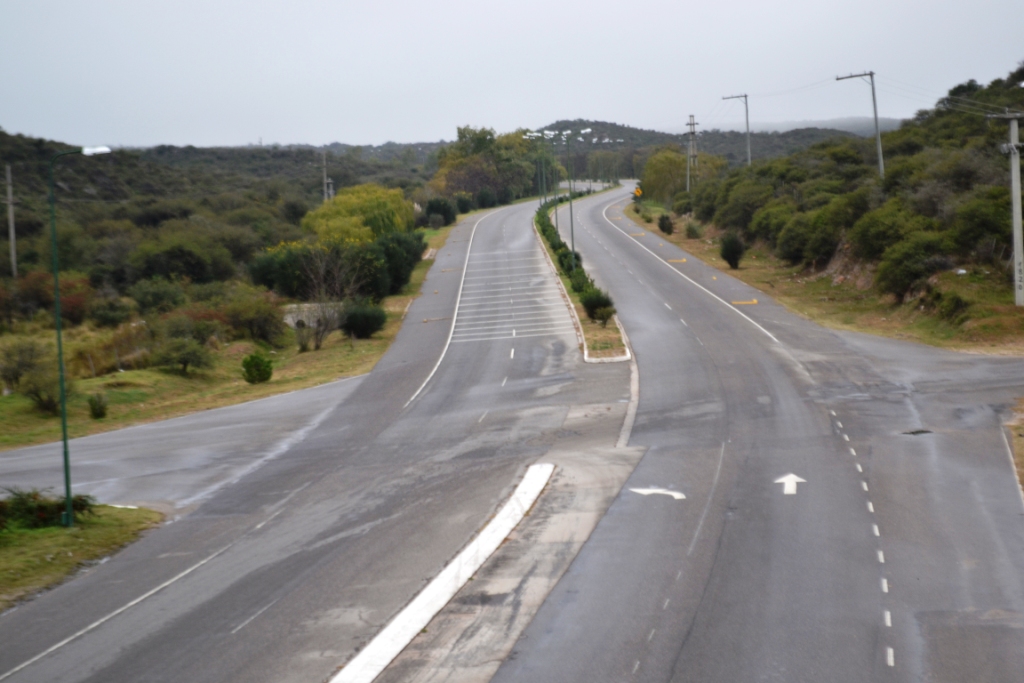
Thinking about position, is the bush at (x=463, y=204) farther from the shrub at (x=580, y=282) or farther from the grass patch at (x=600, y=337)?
the grass patch at (x=600, y=337)

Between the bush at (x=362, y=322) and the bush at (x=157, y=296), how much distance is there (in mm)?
17998

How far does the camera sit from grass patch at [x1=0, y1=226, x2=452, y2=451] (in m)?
30.5

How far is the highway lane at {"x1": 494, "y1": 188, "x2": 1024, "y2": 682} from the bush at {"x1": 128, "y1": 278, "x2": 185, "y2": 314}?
3846 centimetres

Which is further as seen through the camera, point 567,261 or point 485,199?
point 485,199

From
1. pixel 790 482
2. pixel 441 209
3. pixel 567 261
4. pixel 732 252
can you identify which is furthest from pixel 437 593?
pixel 441 209

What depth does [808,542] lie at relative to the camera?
1409cm

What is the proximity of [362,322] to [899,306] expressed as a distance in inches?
1005

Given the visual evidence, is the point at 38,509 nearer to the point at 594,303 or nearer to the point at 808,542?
the point at 808,542

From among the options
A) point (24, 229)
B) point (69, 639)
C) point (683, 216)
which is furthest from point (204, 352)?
point (683, 216)

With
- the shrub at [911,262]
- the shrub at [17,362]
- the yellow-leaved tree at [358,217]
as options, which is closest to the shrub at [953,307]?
the shrub at [911,262]

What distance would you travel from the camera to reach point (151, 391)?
118 ft

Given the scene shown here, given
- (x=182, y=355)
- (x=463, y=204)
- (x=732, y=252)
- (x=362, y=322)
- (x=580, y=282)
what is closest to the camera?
(x=182, y=355)

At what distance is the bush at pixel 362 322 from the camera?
144 ft

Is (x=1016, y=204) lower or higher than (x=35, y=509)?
higher
